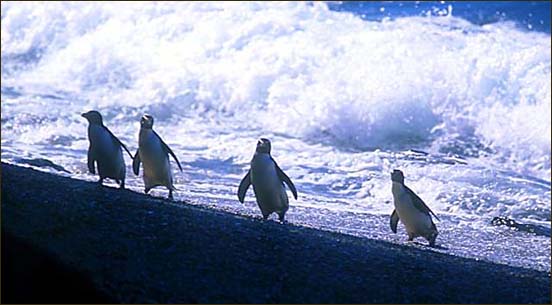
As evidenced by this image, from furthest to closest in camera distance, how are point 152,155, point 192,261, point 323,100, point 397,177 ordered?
point 323,100 < point 397,177 < point 152,155 < point 192,261

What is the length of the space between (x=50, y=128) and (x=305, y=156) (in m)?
2.77

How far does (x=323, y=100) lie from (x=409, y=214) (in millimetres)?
6567

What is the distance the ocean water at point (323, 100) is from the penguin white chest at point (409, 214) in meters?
0.14

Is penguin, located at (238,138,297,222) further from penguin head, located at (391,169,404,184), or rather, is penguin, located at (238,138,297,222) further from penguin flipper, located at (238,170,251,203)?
penguin head, located at (391,169,404,184)

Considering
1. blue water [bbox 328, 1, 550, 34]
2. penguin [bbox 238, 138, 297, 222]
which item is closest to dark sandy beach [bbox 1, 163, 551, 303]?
penguin [bbox 238, 138, 297, 222]

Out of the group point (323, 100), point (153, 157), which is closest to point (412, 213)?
point (153, 157)

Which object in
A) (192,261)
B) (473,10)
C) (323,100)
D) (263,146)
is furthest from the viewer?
(473,10)

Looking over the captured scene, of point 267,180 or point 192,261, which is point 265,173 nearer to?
point 267,180

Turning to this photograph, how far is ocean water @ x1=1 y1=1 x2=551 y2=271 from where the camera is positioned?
7773mm

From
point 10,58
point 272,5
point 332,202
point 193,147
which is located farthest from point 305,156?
point 10,58

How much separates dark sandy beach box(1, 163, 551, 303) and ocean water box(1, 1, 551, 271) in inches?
45.6

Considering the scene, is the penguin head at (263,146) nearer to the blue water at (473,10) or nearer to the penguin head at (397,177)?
the penguin head at (397,177)

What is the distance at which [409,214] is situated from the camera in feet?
18.8

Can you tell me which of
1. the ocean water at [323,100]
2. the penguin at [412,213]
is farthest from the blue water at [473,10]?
the penguin at [412,213]
